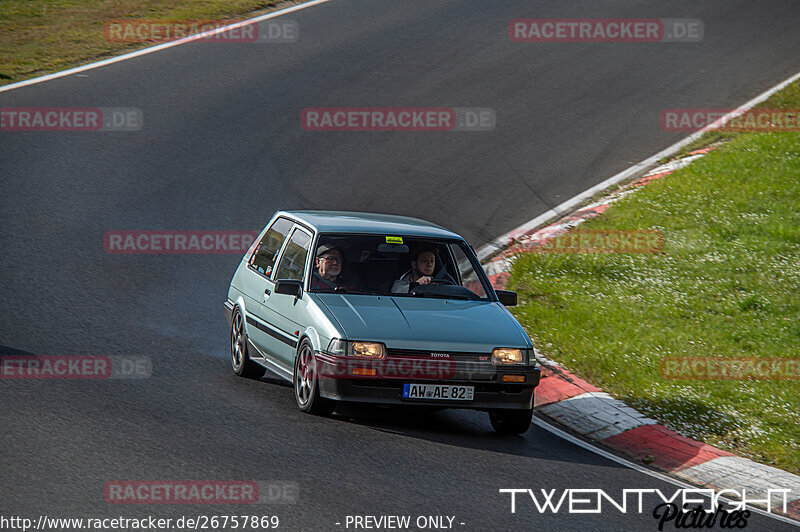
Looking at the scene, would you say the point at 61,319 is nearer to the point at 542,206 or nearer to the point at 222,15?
the point at 542,206

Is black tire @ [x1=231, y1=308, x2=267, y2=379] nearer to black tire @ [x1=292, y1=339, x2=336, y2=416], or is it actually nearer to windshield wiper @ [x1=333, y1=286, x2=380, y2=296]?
Result: black tire @ [x1=292, y1=339, x2=336, y2=416]

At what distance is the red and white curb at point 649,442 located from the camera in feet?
25.4

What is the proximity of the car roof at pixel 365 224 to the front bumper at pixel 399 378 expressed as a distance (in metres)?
1.63

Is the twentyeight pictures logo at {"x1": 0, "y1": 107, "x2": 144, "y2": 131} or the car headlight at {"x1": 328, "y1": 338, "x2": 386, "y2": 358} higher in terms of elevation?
the twentyeight pictures logo at {"x1": 0, "y1": 107, "x2": 144, "y2": 131}

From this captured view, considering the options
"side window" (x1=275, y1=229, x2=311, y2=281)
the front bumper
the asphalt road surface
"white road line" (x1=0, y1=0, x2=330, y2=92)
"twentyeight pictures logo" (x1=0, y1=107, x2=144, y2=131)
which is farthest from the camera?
"white road line" (x1=0, y1=0, x2=330, y2=92)

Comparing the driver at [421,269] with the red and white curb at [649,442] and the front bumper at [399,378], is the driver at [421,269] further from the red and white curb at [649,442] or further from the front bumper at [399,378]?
the red and white curb at [649,442]

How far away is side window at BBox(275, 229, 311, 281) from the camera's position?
30.4 feet

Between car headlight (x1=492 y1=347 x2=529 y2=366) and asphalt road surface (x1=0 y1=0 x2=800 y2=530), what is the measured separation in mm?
659

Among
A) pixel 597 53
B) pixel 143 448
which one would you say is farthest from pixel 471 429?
pixel 597 53

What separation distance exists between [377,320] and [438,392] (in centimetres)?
78

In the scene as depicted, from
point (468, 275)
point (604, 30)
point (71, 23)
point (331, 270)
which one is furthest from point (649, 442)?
point (71, 23)

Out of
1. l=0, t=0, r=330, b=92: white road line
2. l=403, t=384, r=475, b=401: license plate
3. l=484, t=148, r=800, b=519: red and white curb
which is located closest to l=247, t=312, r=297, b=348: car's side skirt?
l=403, t=384, r=475, b=401: license plate

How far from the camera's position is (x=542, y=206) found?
15367 millimetres

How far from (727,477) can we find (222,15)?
18178 millimetres
